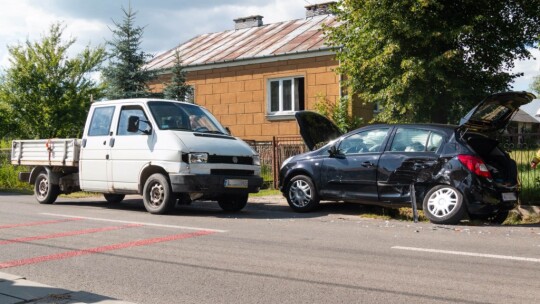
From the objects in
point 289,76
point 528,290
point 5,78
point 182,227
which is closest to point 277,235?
point 182,227

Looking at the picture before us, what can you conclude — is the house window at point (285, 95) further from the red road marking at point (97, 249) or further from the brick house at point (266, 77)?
the red road marking at point (97, 249)

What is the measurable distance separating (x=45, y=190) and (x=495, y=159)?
9467mm

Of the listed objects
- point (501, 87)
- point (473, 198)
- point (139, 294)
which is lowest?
point (139, 294)

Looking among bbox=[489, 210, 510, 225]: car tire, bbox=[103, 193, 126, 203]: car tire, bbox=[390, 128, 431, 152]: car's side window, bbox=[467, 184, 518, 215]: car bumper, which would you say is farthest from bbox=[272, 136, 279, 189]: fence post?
bbox=[467, 184, 518, 215]: car bumper

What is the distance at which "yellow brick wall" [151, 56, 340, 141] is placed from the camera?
2059 cm

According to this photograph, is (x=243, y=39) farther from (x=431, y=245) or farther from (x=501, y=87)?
(x=431, y=245)

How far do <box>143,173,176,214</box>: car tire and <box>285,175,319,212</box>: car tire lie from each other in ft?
7.35

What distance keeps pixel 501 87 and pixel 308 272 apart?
11049 mm

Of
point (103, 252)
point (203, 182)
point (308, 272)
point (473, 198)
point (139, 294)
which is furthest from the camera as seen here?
point (203, 182)

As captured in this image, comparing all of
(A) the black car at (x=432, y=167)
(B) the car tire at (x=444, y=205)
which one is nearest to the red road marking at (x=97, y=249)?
(A) the black car at (x=432, y=167)

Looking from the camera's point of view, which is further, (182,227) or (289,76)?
(289,76)

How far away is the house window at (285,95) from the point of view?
2150 cm

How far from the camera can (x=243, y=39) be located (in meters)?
25.3

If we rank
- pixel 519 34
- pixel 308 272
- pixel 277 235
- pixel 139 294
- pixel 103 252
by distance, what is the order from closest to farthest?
pixel 139 294, pixel 308 272, pixel 103 252, pixel 277 235, pixel 519 34
